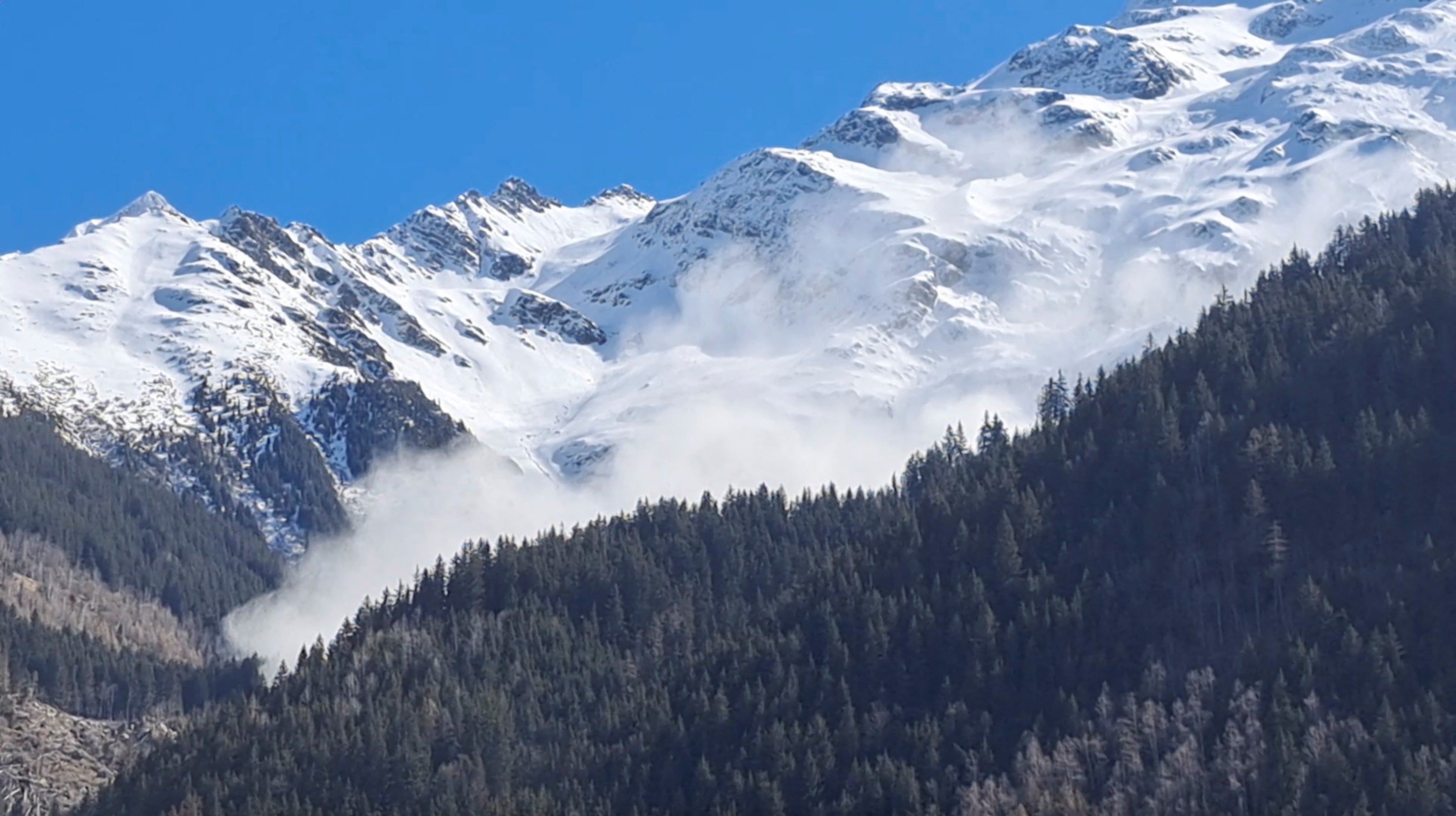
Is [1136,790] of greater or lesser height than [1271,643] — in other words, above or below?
below

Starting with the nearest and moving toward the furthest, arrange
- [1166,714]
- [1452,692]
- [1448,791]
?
[1448,791]
[1452,692]
[1166,714]

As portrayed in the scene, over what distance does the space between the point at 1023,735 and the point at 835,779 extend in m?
17.4

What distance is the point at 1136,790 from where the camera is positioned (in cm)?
18112

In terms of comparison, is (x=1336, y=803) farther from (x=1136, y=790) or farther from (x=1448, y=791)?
(x=1136, y=790)

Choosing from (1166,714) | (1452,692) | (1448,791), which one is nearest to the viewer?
(1448,791)

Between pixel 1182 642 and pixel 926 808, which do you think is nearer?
pixel 926 808

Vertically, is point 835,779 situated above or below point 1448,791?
above

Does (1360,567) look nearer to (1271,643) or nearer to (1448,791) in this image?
(1271,643)

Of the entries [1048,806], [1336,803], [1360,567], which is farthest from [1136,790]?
[1360,567]

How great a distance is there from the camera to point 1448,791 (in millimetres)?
164125

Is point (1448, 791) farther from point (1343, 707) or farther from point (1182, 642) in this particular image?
point (1182, 642)

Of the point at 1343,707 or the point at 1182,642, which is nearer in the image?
the point at 1343,707

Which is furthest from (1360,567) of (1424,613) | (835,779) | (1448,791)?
(835,779)

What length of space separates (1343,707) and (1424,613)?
13898mm
